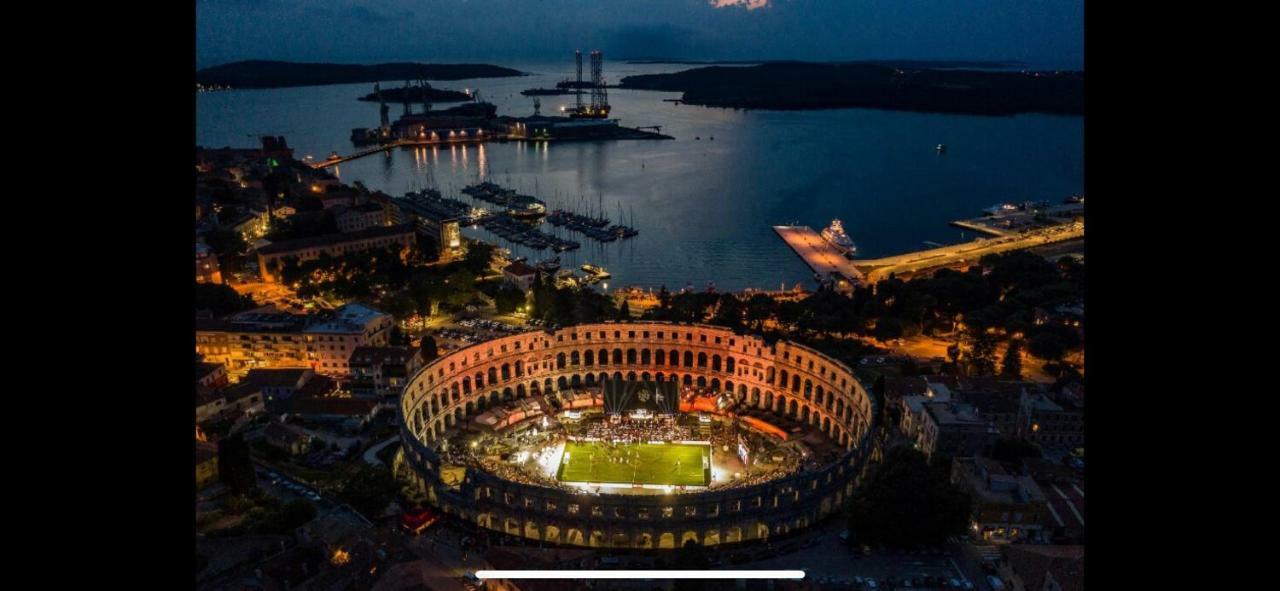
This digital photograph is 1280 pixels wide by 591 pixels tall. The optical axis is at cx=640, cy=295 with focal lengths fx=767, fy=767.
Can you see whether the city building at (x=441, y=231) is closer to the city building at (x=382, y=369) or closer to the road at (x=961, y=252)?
the city building at (x=382, y=369)

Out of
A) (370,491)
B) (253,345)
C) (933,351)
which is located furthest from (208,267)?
(933,351)

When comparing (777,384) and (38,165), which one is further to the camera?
(777,384)

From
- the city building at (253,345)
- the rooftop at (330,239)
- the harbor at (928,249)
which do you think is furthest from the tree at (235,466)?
the harbor at (928,249)

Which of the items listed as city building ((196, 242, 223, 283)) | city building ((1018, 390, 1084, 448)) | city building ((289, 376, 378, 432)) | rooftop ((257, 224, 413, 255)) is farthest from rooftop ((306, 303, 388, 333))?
city building ((1018, 390, 1084, 448))

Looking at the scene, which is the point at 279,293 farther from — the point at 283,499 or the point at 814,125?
the point at 814,125

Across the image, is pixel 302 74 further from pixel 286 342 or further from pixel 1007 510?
pixel 1007 510

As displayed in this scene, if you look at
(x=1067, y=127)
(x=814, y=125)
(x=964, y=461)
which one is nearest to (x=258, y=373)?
(x=964, y=461)
